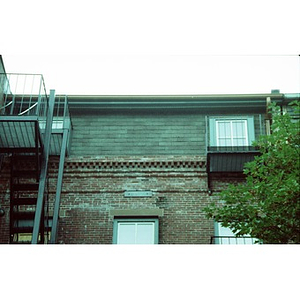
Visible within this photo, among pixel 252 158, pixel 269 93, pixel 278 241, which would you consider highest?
pixel 269 93

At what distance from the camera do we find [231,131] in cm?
1091

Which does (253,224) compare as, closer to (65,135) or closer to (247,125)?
(247,125)

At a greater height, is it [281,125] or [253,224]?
[281,125]

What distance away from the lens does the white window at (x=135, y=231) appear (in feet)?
31.2

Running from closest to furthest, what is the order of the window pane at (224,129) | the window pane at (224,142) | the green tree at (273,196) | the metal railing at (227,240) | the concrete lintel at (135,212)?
the green tree at (273,196) < the metal railing at (227,240) < the concrete lintel at (135,212) < the window pane at (224,142) < the window pane at (224,129)

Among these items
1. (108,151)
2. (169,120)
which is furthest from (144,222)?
(169,120)

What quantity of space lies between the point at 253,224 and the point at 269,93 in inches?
161

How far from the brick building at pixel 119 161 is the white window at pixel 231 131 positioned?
2 centimetres

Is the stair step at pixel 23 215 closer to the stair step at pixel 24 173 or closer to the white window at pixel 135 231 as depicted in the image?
the stair step at pixel 24 173

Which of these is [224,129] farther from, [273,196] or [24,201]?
[24,201]

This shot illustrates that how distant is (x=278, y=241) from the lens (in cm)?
767

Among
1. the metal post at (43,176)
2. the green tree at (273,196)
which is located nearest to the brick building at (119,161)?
the metal post at (43,176)

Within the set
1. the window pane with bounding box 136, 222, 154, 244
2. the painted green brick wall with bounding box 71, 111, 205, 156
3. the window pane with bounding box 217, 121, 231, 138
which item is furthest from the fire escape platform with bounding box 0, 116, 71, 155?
the window pane with bounding box 217, 121, 231, 138

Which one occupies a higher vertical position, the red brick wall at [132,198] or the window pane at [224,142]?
the window pane at [224,142]
